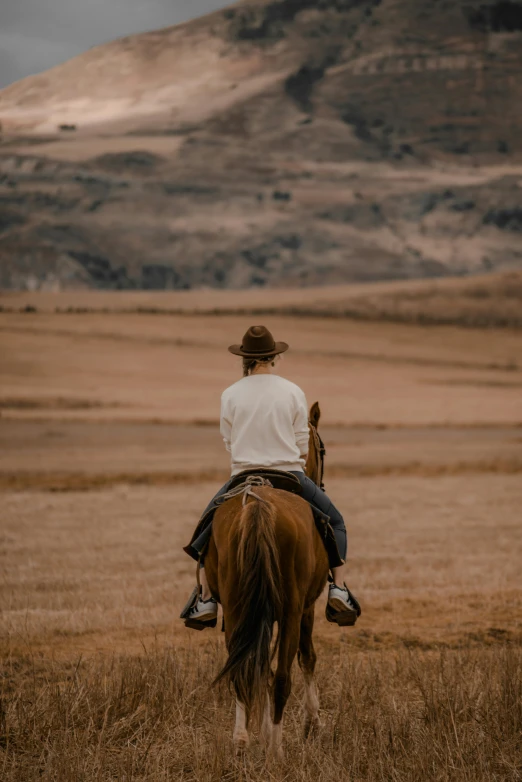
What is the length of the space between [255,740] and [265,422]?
2138mm

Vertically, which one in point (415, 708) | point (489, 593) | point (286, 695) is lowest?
point (489, 593)

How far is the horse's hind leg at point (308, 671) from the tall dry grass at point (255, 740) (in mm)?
160

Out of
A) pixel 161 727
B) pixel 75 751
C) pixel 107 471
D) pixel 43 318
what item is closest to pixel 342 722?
pixel 161 727

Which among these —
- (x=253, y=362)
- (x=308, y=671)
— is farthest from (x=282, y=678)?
(x=253, y=362)

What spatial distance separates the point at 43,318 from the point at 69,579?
80.7m

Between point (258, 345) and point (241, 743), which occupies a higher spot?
point (258, 345)

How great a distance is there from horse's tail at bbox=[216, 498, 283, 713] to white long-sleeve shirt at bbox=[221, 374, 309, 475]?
744mm

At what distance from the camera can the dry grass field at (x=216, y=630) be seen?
692cm

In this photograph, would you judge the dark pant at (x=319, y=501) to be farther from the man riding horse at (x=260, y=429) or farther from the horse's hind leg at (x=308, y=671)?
the horse's hind leg at (x=308, y=671)

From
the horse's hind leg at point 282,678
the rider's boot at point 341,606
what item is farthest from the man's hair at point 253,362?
the horse's hind leg at point 282,678

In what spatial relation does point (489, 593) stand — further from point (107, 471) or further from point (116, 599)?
point (107, 471)

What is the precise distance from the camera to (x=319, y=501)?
7.79 metres

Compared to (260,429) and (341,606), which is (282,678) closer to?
(341,606)

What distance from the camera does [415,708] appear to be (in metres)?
8.04
